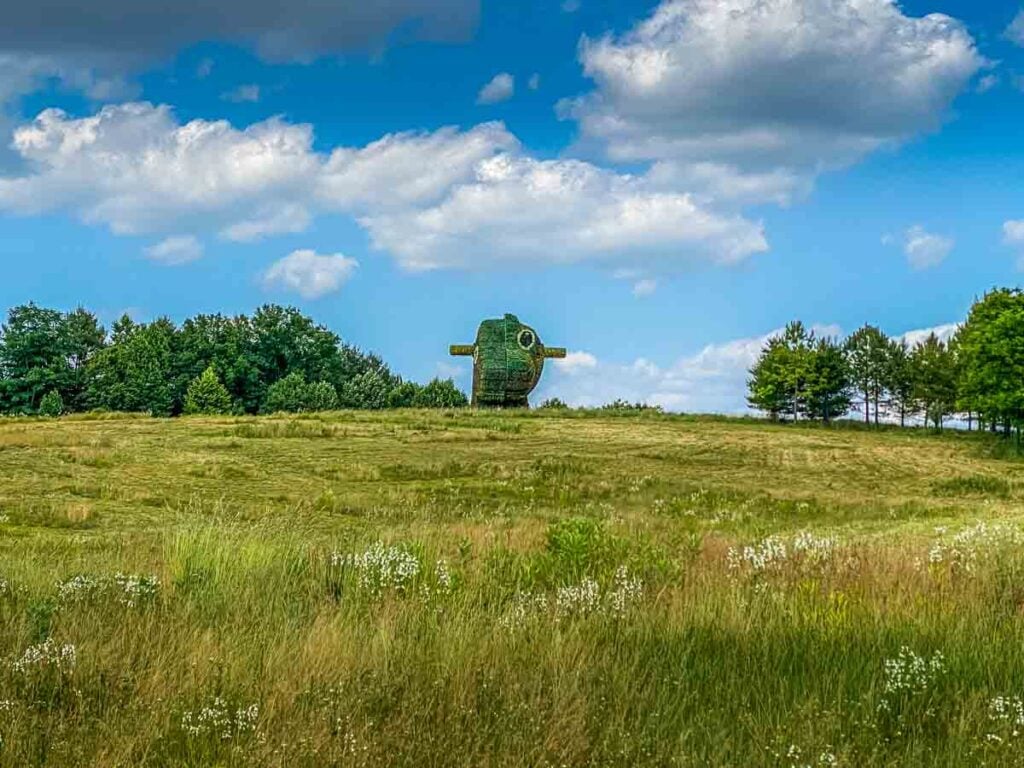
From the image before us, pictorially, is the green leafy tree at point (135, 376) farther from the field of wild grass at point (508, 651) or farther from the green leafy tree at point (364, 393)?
the field of wild grass at point (508, 651)

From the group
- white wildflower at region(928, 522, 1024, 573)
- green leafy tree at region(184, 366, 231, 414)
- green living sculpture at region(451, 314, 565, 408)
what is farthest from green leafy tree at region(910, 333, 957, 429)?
white wildflower at region(928, 522, 1024, 573)

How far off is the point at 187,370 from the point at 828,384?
58684 millimetres

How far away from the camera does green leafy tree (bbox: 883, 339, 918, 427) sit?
8381 centimetres

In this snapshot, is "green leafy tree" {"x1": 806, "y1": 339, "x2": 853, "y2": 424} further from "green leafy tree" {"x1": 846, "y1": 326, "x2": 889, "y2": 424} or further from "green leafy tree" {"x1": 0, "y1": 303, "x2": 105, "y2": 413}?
"green leafy tree" {"x1": 0, "y1": 303, "x2": 105, "y2": 413}

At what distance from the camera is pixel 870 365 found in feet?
280

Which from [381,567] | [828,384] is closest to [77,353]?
[828,384]

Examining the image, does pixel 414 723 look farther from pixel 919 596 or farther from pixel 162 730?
pixel 919 596

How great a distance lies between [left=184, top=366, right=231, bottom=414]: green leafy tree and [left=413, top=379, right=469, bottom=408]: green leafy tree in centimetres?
1712

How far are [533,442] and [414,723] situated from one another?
136 ft

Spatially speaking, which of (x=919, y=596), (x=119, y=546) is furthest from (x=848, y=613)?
(x=119, y=546)

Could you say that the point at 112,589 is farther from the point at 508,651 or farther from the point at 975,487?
the point at 975,487

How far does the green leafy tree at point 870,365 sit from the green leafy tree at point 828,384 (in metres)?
0.87

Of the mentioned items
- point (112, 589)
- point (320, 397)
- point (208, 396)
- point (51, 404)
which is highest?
point (320, 397)

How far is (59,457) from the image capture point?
95.7 feet
